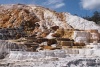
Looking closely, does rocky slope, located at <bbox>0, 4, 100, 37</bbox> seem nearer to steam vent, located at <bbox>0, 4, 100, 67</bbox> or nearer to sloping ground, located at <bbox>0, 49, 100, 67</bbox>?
steam vent, located at <bbox>0, 4, 100, 67</bbox>

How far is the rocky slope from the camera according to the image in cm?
3575

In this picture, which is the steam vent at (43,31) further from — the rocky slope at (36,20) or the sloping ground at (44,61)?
the sloping ground at (44,61)

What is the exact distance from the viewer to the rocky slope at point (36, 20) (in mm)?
35750

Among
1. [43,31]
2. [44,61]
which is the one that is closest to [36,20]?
[43,31]

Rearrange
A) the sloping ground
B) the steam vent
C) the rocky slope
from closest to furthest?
the sloping ground → the steam vent → the rocky slope

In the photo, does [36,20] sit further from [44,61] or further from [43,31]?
[44,61]

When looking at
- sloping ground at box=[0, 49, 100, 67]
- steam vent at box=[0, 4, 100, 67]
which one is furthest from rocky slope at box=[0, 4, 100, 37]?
sloping ground at box=[0, 49, 100, 67]

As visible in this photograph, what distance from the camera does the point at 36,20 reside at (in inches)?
1481

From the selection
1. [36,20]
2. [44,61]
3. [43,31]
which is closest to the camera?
[44,61]

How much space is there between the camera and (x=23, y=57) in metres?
16.4

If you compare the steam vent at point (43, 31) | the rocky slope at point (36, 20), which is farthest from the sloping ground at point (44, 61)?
the rocky slope at point (36, 20)

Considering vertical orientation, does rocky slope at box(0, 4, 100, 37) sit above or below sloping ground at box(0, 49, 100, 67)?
above

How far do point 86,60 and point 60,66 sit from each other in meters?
1.66

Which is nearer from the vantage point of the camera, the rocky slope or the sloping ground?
the sloping ground
